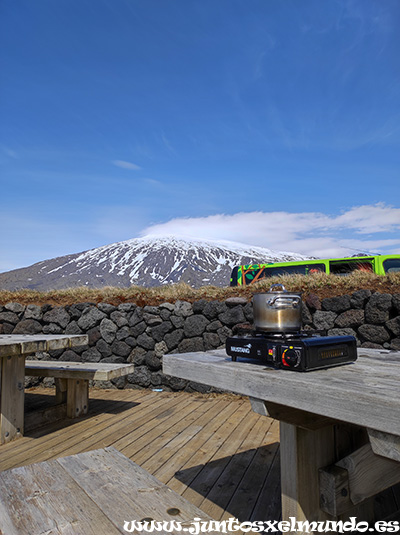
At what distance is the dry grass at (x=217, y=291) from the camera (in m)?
4.93

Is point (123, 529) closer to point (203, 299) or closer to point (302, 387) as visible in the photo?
point (302, 387)

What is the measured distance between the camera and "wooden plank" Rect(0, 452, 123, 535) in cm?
124

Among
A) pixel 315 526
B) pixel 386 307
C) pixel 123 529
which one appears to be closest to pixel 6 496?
pixel 123 529

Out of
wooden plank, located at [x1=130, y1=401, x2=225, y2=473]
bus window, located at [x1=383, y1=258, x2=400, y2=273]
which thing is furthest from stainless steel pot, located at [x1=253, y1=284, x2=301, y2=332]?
bus window, located at [x1=383, y1=258, x2=400, y2=273]

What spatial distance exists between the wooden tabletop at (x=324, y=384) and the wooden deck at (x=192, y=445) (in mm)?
1064

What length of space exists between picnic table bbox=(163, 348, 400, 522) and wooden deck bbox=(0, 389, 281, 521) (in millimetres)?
823

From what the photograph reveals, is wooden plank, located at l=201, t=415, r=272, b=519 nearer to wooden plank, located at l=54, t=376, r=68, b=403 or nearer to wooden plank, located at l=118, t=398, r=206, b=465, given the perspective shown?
wooden plank, located at l=118, t=398, r=206, b=465

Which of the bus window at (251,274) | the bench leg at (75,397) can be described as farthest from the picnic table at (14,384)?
the bus window at (251,274)

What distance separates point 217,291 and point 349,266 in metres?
3.14

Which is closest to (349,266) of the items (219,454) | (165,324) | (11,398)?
(165,324)

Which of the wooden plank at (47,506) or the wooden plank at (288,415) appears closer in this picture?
the wooden plank at (47,506)

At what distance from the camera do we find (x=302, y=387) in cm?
125

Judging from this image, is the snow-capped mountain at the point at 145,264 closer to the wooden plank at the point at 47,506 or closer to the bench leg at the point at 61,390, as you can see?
the bench leg at the point at 61,390

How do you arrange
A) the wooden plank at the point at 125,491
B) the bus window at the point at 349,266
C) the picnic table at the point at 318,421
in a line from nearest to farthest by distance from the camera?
the picnic table at the point at 318,421 < the wooden plank at the point at 125,491 < the bus window at the point at 349,266
